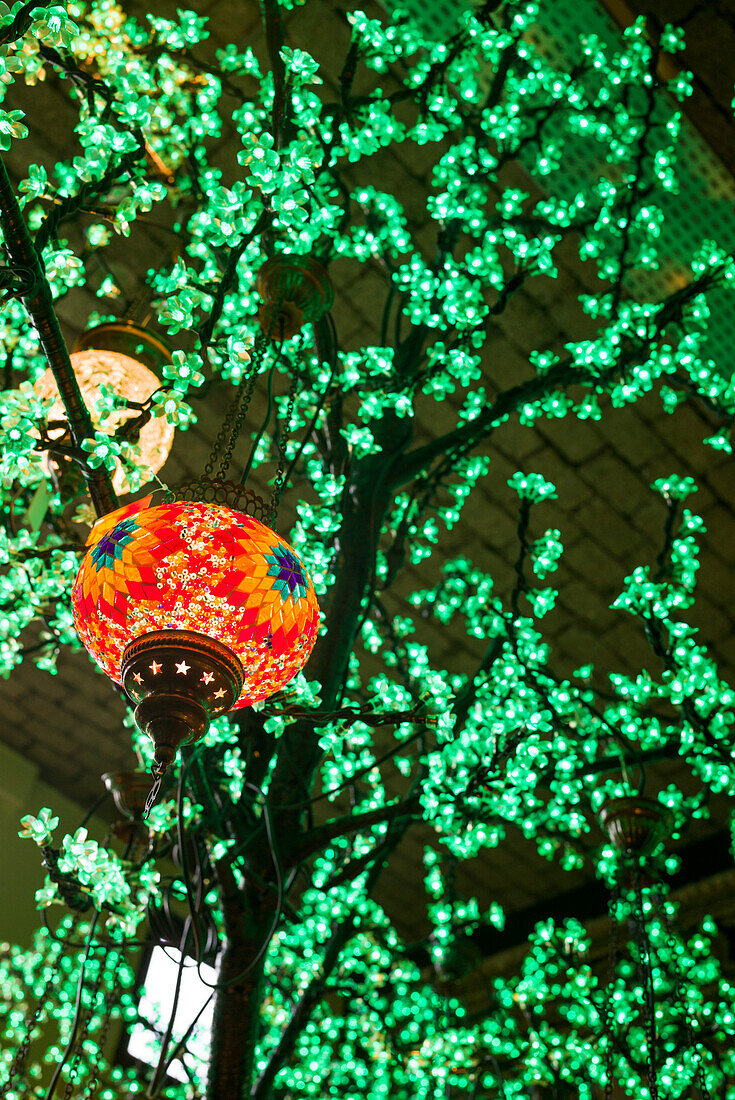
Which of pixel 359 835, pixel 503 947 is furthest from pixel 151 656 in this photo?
pixel 503 947

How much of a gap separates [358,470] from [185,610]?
1.63 meters

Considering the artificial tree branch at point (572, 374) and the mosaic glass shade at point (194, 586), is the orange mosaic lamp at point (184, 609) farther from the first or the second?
the artificial tree branch at point (572, 374)

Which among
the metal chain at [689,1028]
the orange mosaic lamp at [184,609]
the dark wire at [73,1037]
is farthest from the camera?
the metal chain at [689,1028]

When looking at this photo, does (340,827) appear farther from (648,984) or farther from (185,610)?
(185,610)

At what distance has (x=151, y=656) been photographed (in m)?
1.49

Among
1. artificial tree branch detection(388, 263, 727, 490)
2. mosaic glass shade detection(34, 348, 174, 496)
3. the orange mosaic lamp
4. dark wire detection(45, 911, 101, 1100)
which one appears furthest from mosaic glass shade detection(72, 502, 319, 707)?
artificial tree branch detection(388, 263, 727, 490)

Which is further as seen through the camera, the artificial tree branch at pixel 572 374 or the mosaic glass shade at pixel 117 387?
the artificial tree branch at pixel 572 374

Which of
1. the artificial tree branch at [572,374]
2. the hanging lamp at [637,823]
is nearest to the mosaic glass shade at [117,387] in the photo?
the artificial tree branch at [572,374]

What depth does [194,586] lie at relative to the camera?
150 cm

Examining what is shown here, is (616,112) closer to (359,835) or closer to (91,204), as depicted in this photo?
(91,204)

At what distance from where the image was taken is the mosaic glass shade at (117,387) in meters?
2.14

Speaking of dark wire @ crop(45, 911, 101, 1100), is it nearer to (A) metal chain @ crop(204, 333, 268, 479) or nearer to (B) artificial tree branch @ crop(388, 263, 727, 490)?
(A) metal chain @ crop(204, 333, 268, 479)

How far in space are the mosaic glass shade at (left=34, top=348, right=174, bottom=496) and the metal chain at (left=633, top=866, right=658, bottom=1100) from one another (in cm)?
189

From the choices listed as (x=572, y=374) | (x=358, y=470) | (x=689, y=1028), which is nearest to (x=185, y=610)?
(x=358, y=470)
